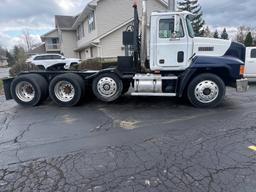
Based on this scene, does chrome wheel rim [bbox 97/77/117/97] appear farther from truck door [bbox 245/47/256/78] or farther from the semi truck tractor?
truck door [bbox 245/47/256/78]

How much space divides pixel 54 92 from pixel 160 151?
495 centimetres

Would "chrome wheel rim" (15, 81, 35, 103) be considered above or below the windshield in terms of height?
below

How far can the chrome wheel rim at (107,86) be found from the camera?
716cm

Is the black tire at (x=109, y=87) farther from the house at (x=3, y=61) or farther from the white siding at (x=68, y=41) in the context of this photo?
the house at (x=3, y=61)

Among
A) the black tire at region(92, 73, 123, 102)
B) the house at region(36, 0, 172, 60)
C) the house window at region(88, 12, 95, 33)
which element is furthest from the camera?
the house window at region(88, 12, 95, 33)

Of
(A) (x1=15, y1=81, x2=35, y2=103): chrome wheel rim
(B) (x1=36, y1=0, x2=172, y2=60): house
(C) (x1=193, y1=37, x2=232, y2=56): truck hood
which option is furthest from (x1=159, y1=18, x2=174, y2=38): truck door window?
(B) (x1=36, y1=0, x2=172, y2=60): house

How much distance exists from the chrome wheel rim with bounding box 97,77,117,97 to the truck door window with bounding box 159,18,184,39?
2.20 metres

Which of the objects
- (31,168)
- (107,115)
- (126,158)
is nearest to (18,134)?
(31,168)

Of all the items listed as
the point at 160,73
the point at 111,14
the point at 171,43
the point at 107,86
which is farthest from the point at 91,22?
the point at 171,43

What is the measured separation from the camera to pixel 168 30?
6.72 metres

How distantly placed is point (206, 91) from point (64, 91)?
4850 mm

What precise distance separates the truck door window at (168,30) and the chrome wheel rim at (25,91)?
16.4 ft

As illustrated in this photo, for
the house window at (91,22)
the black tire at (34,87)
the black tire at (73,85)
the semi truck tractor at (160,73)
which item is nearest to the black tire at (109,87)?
the semi truck tractor at (160,73)

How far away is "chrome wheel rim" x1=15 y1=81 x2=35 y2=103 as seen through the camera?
7.73 m
